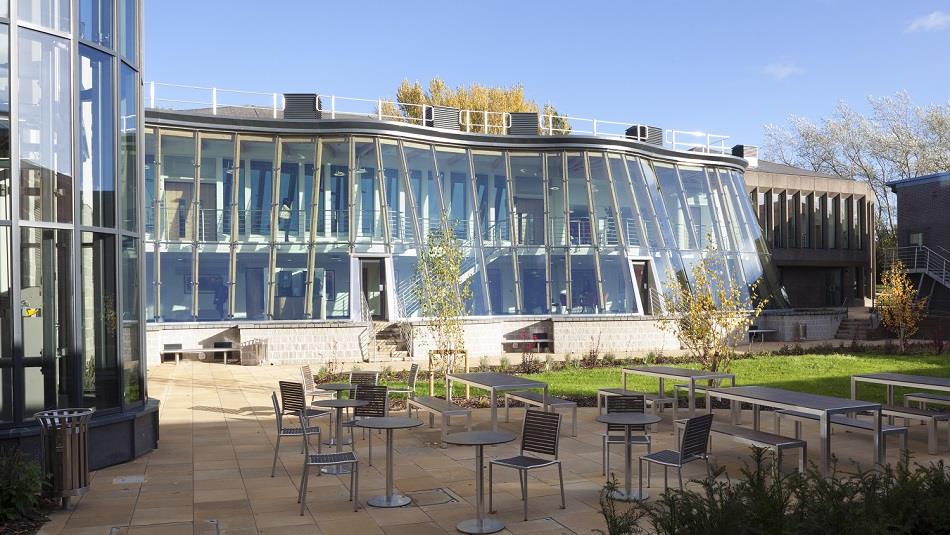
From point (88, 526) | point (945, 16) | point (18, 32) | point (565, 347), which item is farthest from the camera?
point (945, 16)

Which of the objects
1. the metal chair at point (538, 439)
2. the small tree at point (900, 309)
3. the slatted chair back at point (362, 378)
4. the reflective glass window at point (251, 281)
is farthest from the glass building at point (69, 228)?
the small tree at point (900, 309)

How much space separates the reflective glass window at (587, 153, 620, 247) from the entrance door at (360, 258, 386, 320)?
24.7 feet

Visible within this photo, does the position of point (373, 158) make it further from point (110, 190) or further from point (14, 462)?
point (14, 462)

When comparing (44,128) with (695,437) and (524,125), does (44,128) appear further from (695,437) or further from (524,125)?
(524,125)

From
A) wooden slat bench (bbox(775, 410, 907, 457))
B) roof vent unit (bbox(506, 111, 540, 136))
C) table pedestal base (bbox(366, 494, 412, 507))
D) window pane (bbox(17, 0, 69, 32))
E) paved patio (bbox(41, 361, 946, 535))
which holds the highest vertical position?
roof vent unit (bbox(506, 111, 540, 136))

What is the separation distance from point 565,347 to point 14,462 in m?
19.1

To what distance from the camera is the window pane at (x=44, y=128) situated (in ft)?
30.2

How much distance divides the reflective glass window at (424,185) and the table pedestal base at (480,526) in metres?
19.4

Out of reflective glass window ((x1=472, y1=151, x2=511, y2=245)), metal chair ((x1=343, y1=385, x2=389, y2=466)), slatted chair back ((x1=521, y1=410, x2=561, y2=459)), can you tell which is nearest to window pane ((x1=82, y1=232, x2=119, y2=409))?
metal chair ((x1=343, y1=385, x2=389, y2=466))

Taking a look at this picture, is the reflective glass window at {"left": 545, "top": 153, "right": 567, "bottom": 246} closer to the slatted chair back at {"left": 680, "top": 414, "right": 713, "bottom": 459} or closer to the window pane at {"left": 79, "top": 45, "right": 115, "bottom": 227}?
the window pane at {"left": 79, "top": 45, "right": 115, "bottom": 227}

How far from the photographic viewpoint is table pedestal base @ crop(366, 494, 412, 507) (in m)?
7.87

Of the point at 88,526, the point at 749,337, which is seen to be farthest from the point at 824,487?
the point at 749,337

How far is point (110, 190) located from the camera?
10.2 meters

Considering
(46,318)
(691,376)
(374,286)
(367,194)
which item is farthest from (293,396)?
(367,194)
